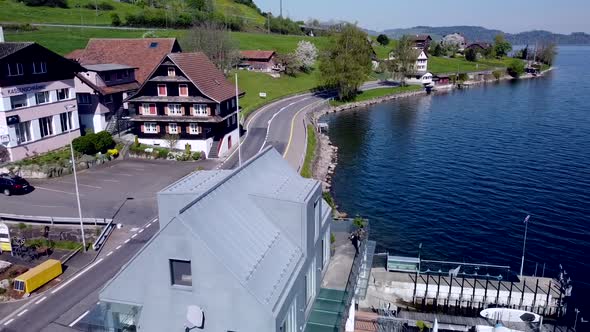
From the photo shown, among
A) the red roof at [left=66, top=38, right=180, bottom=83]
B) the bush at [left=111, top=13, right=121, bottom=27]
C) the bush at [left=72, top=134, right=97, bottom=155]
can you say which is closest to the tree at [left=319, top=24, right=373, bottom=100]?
the red roof at [left=66, top=38, right=180, bottom=83]

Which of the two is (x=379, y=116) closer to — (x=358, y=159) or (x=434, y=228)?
(x=358, y=159)

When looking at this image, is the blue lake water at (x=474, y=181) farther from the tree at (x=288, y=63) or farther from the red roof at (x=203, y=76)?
the tree at (x=288, y=63)

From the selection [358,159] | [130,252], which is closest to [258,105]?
[358,159]

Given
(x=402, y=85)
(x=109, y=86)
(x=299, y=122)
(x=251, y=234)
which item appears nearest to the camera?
(x=251, y=234)

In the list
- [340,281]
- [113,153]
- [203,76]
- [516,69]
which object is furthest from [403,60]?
[340,281]

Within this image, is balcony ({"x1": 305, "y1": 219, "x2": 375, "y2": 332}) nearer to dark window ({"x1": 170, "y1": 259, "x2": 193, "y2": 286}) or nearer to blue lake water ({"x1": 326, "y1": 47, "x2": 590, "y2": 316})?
dark window ({"x1": 170, "y1": 259, "x2": 193, "y2": 286})
